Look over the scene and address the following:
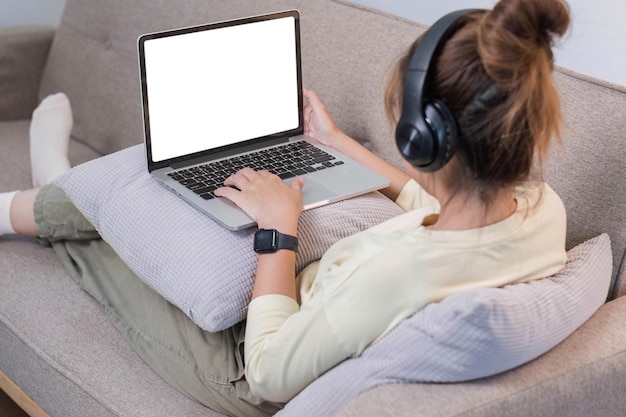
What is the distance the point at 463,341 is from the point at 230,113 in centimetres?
71

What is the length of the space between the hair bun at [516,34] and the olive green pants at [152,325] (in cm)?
59

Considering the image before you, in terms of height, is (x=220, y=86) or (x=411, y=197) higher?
(x=220, y=86)

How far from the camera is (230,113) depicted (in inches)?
60.2

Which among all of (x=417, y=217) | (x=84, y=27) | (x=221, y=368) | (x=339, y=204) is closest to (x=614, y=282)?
(x=417, y=217)

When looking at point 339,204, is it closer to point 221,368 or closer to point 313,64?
point 221,368

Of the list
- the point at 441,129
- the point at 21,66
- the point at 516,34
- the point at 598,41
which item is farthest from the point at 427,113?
the point at 21,66

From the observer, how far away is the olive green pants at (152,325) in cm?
128

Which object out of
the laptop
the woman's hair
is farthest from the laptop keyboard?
the woman's hair

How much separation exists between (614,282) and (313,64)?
0.76m

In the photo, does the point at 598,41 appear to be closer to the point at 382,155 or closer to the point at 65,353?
the point at 382,155

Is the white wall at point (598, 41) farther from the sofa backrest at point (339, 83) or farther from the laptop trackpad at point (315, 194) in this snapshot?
the laptop trackpad at point (315, 194)

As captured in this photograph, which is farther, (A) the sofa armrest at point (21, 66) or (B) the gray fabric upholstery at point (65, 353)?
(A) the sofa armrest at point (21, 66)

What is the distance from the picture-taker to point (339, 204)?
1.40m

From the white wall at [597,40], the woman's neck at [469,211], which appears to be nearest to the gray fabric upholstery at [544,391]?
the woman's neck at [469,211]
